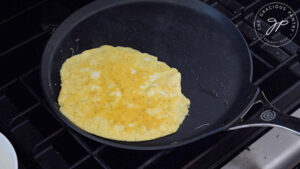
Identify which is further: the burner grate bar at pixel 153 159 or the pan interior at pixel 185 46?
the pan interior at pixel 185 46

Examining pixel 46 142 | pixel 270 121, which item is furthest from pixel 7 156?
pixel 270 121

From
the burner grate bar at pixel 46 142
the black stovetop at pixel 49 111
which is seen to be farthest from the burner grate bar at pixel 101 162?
the burner grate bar at pixel 46 142

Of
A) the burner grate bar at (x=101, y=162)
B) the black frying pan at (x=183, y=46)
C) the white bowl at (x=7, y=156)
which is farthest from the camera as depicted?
the black frying pan at (x=183, y=46)

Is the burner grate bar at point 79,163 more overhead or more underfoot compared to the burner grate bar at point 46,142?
more overhead

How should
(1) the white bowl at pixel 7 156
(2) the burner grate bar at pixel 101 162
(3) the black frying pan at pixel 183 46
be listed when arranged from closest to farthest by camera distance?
1. (1) the white bowl at pixel 7 156
2. (2) the burner grate bar at pixel 101 162
3. (3) the black frying pan at pixel 183 46

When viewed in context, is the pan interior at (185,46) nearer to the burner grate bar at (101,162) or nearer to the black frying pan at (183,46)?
the black frying pan at (183,46)

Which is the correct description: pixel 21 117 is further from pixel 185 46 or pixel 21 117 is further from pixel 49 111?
pixel 185 46

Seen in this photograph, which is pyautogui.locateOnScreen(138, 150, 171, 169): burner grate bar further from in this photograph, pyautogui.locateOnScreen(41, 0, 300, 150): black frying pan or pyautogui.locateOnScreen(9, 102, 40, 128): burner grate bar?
pyautogui.locateOnScreen(9, 102, 40, 128): burner grate bar
